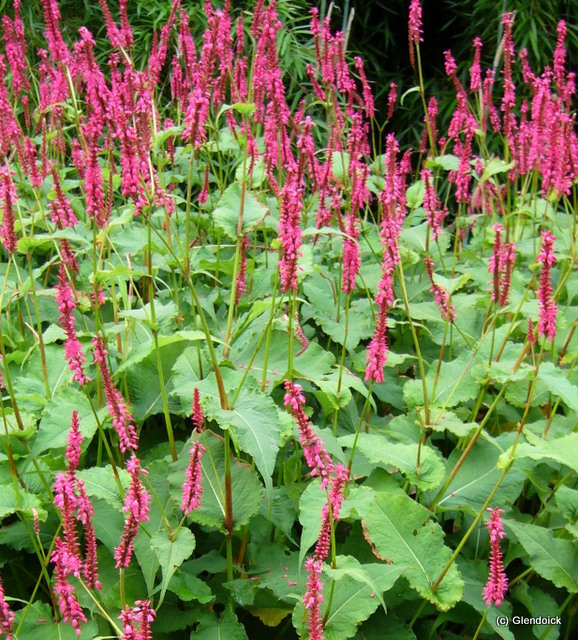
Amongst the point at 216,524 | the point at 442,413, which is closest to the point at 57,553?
the point at 216,524

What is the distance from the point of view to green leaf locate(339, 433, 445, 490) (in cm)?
151

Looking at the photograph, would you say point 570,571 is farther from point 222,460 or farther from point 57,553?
point 57,553

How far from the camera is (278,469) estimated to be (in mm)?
1762

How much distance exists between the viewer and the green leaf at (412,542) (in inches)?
53.1

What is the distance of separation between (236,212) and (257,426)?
613 mm

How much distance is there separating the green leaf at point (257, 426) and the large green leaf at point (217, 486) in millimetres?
132

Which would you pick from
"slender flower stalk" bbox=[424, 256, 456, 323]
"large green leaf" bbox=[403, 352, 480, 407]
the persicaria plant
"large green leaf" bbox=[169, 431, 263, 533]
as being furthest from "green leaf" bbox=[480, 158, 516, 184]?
"large green leaf" bbox=[169, 431, 263, 533]

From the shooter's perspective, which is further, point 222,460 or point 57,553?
point 222,460

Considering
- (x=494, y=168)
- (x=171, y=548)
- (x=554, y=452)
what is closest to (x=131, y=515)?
(x=171, y=548)

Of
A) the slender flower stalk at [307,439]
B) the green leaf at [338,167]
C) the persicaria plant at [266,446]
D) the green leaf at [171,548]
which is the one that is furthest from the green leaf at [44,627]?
the green leaf at [338,167]

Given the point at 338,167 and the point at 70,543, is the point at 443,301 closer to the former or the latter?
the point at 338,167

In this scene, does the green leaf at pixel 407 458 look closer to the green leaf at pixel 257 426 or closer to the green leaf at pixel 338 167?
the green leaf at pixel 257 426

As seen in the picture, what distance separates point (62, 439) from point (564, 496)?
1077mm

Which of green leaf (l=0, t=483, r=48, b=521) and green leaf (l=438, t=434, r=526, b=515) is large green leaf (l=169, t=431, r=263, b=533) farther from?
green leaf (l=438, t=434, r=526, b=515)
